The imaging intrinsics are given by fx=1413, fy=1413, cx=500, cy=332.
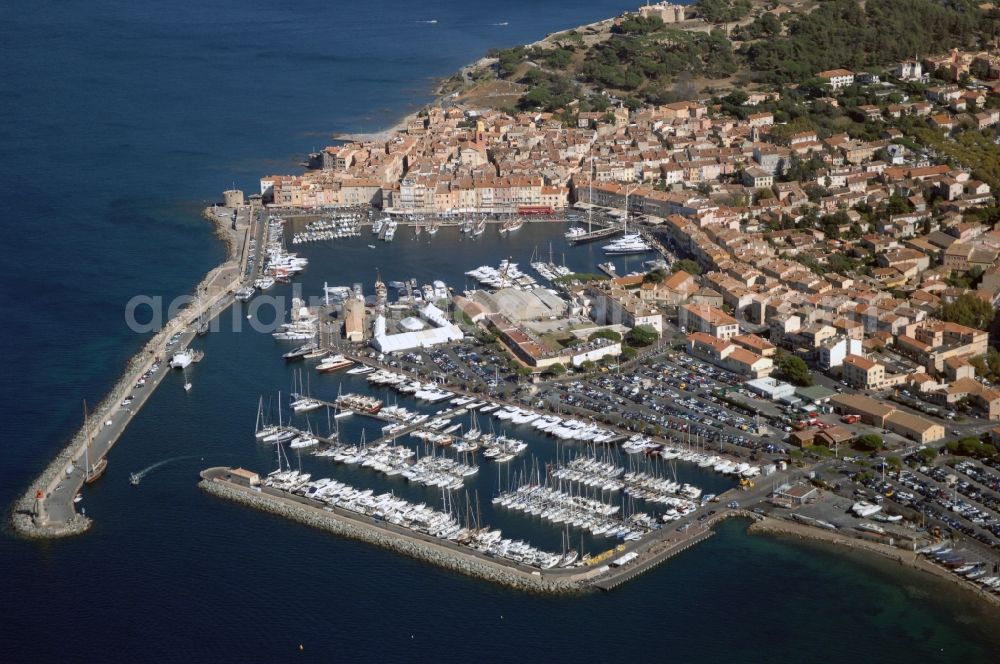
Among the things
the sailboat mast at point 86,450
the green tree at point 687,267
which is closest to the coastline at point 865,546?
the sailboat mast at point 86,450

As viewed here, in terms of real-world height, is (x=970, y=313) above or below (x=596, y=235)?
below

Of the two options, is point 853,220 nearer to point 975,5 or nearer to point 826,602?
point 826,602

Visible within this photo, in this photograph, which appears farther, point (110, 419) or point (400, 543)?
point (110, 419)

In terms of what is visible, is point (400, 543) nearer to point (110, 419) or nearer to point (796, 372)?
point (110, 419)

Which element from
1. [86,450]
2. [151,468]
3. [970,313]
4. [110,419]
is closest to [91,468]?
[86,450]

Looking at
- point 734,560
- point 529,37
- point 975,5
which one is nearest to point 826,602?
point 734,560

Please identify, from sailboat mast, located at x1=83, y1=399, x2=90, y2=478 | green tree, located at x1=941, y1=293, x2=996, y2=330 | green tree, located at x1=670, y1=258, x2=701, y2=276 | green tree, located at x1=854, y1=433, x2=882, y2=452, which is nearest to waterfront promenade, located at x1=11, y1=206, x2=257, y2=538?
sailboat mast, located at x1=83, y1=399, x2=90, y2=478
